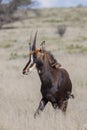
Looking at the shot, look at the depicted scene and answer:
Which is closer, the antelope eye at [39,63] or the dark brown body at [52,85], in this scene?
the antelope eye at [39,63]

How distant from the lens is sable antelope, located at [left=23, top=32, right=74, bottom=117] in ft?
36.2

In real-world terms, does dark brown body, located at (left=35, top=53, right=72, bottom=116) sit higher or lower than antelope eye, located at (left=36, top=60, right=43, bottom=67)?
lower

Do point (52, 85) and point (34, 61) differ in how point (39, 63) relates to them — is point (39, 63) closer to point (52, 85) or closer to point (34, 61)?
point (34, 61)

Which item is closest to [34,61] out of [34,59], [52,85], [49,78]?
[34,59]

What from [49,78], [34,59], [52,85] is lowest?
[52,85]

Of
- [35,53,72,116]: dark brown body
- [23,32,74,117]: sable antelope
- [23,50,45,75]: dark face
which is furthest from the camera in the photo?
[35,53,72,116]: dark brown body

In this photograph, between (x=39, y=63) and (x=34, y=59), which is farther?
(x=39, y=63)

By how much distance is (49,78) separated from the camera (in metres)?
11.3

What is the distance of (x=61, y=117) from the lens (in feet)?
34.3

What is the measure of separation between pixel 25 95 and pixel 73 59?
29.9 feet

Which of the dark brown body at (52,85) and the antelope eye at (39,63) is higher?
the antelope eye at (39,63)

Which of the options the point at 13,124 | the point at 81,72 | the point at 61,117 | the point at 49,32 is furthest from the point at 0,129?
the point at 49,32

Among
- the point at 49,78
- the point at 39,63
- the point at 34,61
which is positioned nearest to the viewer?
the point at 34,61

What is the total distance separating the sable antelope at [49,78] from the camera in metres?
11.0
